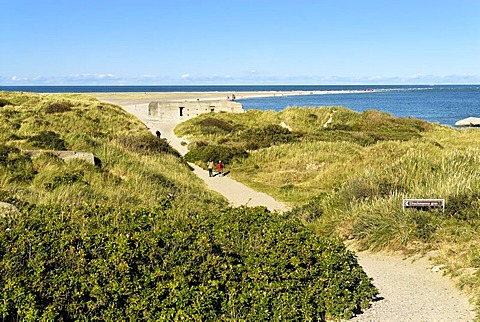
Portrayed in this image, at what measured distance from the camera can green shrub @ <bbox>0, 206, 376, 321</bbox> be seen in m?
5.68

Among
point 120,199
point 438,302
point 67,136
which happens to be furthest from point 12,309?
point 67,136

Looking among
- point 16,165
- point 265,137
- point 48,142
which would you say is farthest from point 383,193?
point 265,137

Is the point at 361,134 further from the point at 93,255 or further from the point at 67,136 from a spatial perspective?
the point at 93,255

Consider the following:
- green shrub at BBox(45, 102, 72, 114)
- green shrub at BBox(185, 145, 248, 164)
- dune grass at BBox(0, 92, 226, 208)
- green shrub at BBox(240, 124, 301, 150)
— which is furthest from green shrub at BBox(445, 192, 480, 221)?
green shrub at BBox(45, 102, 72, 114)

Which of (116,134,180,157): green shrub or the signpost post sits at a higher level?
the signpost post

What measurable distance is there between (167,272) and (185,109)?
4927cm

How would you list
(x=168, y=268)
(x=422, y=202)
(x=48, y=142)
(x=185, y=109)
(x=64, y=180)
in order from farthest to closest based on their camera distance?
(x=185, y=109) < (x=48, y=142) < (x=64, y=180) < (x=422, y=202) < (x=168, y=268)

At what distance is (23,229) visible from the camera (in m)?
7.06

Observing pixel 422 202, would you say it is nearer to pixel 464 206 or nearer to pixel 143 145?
pixel 464 206

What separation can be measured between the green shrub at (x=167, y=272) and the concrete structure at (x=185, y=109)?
4698 cm

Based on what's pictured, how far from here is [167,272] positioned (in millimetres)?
6270

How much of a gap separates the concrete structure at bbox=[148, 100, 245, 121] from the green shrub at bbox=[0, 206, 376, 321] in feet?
154

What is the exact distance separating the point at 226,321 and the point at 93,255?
189 cm

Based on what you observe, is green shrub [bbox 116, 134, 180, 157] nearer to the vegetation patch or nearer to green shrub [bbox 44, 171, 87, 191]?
the vegetation patch
